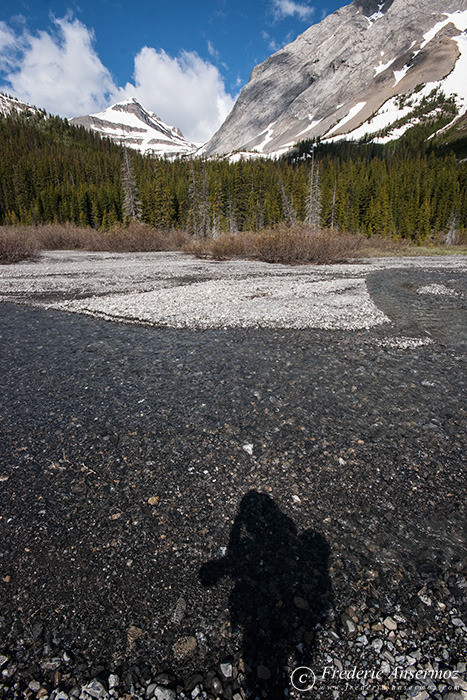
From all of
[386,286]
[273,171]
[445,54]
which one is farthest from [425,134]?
[386,286]

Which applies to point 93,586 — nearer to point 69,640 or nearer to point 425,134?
point 69,640

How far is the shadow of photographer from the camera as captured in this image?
1593 mm

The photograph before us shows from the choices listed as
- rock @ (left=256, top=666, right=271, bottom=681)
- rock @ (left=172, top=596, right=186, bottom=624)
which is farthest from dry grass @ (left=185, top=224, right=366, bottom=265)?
rock @ (left=256, top=666, right=271, bottom=681)

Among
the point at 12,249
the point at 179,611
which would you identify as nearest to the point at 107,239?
the point at 12,249

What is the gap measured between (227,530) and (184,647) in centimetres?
75

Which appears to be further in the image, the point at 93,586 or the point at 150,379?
the point at 150,379

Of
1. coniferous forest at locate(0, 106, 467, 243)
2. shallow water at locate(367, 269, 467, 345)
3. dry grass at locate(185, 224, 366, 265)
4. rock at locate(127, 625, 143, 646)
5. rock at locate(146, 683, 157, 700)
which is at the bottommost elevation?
rock at locate(127, 625, 143, 646)

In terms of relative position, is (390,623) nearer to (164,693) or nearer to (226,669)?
(226,669)

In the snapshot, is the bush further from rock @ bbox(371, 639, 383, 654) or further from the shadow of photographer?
rock @ bbox(371, 639, 383, 654)

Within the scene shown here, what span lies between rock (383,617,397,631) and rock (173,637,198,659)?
38.8 inches

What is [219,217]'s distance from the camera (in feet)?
222

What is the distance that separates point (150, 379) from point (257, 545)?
3.01 meters

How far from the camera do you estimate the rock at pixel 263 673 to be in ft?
5.00

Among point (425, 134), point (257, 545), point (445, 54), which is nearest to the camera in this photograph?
point (257, 545)
